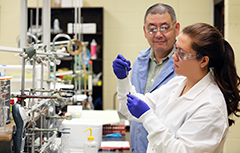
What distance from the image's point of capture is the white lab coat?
1.25 m

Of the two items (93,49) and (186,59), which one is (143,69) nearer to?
(186,59)

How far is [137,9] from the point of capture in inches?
210

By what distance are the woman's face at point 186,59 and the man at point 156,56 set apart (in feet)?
2.03

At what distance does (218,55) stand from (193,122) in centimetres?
34

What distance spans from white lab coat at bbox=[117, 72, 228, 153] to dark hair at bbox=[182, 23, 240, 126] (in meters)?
0.05

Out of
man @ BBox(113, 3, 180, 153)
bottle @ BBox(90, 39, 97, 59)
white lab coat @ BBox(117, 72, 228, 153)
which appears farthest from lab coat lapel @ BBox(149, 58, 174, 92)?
bottle @ BBox(90, 39, 97, 59)

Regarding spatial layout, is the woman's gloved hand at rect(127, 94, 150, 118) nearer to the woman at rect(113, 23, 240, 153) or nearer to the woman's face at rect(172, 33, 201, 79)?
the woman at rect(113, 23, 240, 153)

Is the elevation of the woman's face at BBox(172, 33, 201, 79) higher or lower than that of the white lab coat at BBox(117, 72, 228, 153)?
higher

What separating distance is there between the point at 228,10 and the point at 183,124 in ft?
7.40

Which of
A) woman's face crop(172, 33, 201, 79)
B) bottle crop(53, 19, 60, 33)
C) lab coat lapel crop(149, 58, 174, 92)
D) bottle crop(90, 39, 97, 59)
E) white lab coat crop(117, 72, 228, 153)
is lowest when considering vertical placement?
white lab coat crop(117, 72, 228, 153)

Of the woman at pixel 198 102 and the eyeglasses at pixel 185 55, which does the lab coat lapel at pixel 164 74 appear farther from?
the eyeglasses at pixel 185 55

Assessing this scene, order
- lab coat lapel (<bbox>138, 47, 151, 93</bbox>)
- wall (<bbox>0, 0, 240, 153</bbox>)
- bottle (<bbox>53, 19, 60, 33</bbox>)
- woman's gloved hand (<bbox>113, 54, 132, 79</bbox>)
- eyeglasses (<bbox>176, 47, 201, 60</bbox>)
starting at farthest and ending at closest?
wall (<bbox>0, 0, 240, 153</bbox>), bottle (<bbox>53, 19, 60, 33</bbox>), lab coat lapel (<bbox>138, 47, 151, 93</bbox>), woman's gloved hand (<bbox>113, 54, 132, 79</bbox>), eyeglasses (<bbox>176, 47, 201, 60</bbox>)

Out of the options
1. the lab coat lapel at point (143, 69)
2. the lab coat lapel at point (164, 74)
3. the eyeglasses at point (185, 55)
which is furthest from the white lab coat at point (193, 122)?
the lab coat lapel at point (143, 69)

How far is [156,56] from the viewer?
7.18 ft
